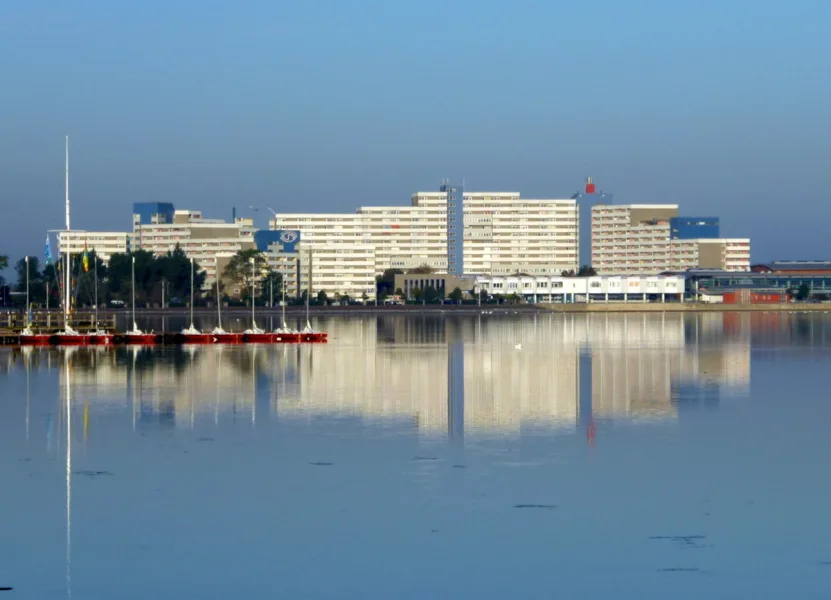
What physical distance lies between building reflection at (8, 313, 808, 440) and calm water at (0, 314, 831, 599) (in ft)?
0.85

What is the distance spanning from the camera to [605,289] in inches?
7756

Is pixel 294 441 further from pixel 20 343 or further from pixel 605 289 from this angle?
pixel 605 289

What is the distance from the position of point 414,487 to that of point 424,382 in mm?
21867

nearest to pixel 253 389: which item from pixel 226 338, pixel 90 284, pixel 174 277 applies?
pixel 226 338

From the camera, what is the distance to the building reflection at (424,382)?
3450 cm

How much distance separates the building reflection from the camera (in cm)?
3450

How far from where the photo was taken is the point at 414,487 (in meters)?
23.3

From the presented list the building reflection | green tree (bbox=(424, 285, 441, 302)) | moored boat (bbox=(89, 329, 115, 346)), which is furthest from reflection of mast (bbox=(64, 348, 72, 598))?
green tree (bbox=(424, 285, 441, 302))

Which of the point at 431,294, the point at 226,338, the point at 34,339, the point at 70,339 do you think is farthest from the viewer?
the point at 431,294

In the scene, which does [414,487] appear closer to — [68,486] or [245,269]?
[68,486]

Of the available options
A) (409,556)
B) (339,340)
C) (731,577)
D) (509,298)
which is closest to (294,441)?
(409,556)

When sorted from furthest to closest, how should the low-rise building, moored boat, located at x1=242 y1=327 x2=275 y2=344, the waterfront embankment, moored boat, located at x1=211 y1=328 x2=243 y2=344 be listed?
1. the low-rise building
2. the waterfront embankment
3. moored boat, located at x1=211 y1=328 x2=243 y2=344
4. moored boat, located at x1=242 y1=327 x2=275 y2=344

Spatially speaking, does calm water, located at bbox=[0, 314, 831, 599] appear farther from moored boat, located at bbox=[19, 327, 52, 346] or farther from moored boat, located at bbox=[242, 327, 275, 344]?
moored boat, located at bbox=[242, 327, 275, 344]

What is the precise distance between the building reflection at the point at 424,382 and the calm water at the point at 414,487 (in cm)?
26
